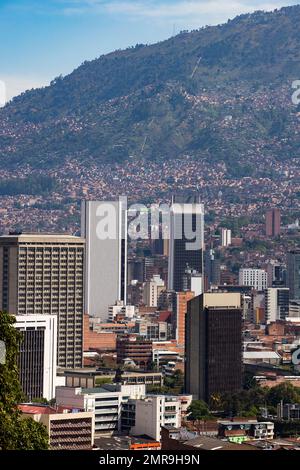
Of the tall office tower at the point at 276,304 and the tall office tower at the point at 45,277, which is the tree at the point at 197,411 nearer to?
the tall office tower at the point at 45,277

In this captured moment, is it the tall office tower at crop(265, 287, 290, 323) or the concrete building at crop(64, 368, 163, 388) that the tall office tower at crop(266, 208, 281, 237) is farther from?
the concrete building at crop(64, 368, 163, 388)

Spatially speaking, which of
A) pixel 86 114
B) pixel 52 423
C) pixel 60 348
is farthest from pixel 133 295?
pixel 86 114

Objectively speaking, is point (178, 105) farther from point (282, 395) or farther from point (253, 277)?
point (282, 395)

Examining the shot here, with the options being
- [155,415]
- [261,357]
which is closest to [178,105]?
[261,357]

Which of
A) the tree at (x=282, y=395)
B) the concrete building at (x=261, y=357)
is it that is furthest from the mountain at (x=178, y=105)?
the tree at (x=282, y=395)

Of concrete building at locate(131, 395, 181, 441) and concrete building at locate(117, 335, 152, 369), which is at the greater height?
concrete building at locate(117, 335, 152, 369)

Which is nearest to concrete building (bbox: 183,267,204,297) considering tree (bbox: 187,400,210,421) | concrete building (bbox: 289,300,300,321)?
concrete building (bbox: 289,300,300,321)
